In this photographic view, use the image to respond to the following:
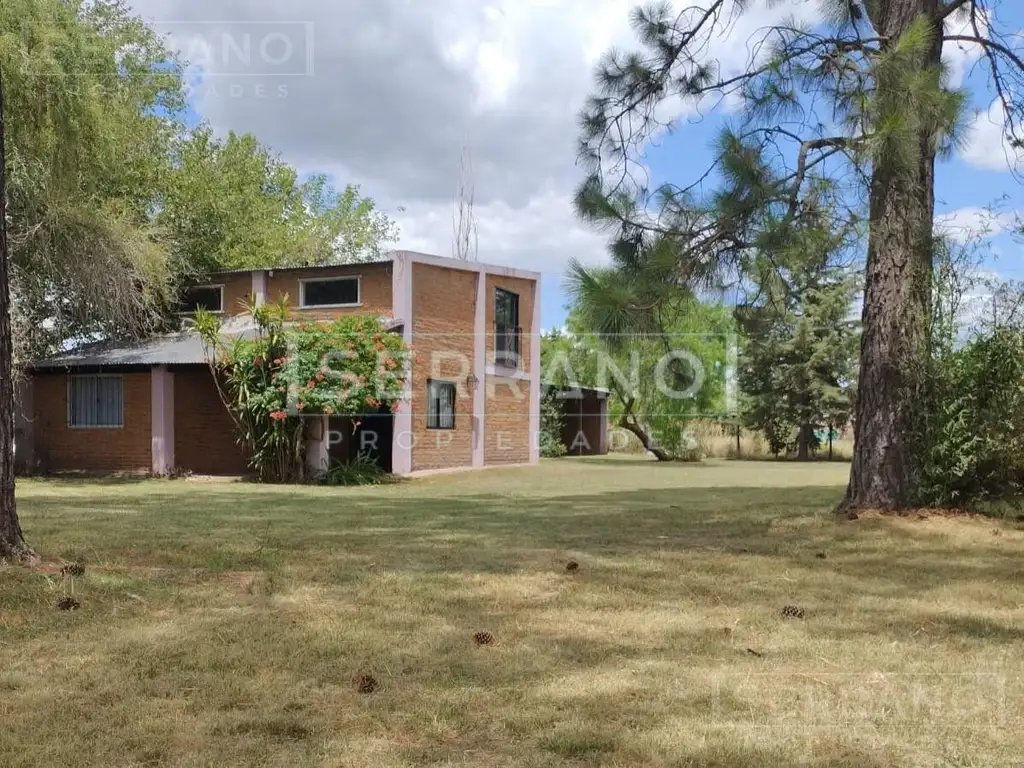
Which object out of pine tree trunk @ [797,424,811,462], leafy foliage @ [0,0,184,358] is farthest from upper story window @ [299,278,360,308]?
pine tree trunk @ [797,424,811,462]

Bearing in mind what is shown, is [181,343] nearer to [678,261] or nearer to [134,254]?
[134,254]

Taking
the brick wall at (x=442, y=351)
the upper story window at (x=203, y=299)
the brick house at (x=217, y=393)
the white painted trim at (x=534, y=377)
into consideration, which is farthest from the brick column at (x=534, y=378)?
the upper story window at (x=203, y=299)

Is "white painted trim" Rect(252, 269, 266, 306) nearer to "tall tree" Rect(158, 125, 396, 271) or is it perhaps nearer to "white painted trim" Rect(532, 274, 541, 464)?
"tall tree" Rect(158, 125, 396, 271)

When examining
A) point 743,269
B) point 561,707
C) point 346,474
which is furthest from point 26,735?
point 346,474

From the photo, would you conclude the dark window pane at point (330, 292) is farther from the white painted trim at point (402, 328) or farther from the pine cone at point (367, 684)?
the pine cone at point (367, 684)

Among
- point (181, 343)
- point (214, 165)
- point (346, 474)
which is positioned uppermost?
point (214, 165)

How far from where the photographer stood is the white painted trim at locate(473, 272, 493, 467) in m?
21.4

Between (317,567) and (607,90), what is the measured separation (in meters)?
6.77

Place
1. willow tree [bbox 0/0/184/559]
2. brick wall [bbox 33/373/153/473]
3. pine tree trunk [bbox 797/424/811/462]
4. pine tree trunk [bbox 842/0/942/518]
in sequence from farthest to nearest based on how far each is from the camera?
pine tree trunk [bbox 797/424/811/462], brick wall [bbox 33/373/153/473], willow tree [bbox 0/0/184/559], pine tree trunk [bbox 842/0/942/518]

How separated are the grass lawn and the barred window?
36.7 ft

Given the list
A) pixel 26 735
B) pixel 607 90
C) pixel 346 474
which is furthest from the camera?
Answer: pixel 346 474

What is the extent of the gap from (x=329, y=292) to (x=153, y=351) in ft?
13.1

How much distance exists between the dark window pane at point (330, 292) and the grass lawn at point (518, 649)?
11411 millimetres

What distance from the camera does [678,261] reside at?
8.82m
